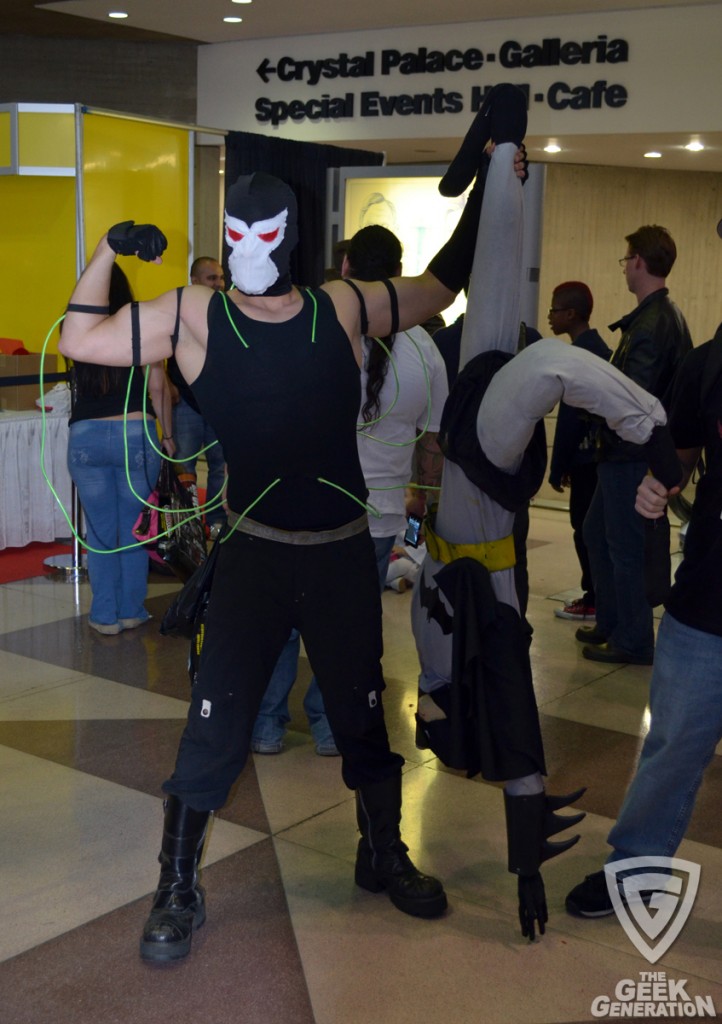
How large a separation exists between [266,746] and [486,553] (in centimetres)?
153

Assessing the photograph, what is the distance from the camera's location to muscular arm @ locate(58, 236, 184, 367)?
95.8 inches

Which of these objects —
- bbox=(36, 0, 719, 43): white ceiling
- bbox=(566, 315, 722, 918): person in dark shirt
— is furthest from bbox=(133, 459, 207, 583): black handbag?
→ bbox=(36, 0, 719, 43): white ceiling

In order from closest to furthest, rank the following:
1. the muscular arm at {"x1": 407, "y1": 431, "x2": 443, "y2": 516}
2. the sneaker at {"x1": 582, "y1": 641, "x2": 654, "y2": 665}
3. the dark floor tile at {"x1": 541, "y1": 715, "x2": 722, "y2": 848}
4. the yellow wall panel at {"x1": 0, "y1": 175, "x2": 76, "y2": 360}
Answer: the dark floor tile at {"x1": 541, "y1": 715, "x2": 722, "y2": 848} → the muscular arm at {"x1": 407, "y1": 431, "x2": 443, "y2": 516} → the sneaker at {"x1": 582, "y1": 641, "x2": 654, "y2": 665} → the yellow wall panel at {"x1": 0, "y1": 175, "x2": 76, "y2": 360}

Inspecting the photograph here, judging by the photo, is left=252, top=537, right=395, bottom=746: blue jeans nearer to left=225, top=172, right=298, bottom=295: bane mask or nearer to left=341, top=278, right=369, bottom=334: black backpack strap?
left=341, top=278, right=369, bottom=334: black backpack strap

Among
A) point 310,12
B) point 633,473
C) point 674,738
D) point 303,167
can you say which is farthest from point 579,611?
point 310,12

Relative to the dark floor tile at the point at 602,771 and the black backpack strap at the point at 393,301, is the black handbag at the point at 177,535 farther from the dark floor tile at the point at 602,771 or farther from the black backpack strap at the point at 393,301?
the black backpack strap at the point at 393,301

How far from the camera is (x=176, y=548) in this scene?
4.95m

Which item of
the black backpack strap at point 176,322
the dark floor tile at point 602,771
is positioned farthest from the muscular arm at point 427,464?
the black backpack strap at point 176,322

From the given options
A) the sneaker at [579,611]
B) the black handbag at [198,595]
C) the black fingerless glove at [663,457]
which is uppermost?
the black fingerless glove at [663,457]

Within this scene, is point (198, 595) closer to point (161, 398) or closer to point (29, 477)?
point (161, 398)

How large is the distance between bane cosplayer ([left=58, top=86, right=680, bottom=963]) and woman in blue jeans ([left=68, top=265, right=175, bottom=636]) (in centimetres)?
235

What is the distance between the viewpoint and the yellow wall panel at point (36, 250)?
698cm

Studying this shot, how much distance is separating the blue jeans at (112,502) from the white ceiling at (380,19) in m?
4.85

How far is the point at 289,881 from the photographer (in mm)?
2988
